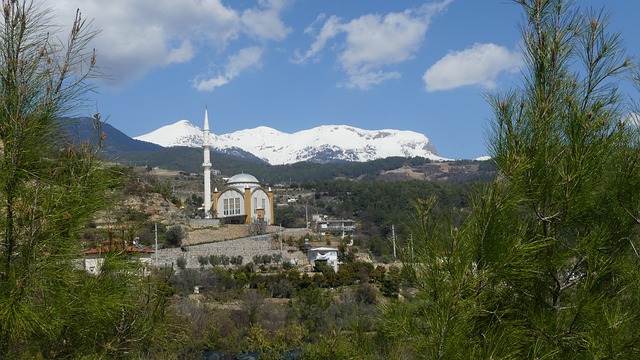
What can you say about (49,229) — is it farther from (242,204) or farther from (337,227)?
(337,227)

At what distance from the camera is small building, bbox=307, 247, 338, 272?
33500 mm

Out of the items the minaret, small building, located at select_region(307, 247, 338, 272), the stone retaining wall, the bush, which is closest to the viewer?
the bush

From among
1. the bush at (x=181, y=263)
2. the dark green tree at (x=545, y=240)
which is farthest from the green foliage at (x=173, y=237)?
the dark green tree at (x=545, y=240)

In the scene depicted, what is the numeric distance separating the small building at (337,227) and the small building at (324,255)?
44.1ft

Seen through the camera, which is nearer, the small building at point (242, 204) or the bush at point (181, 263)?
the bush at point (181, 263)

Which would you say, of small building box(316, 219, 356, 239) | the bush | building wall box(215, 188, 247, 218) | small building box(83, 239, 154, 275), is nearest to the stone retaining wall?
the bush

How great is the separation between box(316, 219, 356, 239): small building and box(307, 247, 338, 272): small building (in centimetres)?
1344

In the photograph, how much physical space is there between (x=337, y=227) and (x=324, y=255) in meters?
19.0

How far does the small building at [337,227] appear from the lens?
50.3 meters

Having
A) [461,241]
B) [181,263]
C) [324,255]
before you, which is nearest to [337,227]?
[324,255]

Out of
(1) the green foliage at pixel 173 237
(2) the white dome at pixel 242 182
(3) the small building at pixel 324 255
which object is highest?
(2) the white dome at pixel 242 182

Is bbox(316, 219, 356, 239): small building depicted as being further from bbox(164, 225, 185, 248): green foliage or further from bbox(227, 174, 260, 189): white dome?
bbox(164, 225, 185, 248): green foliage

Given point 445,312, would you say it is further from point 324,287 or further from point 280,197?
point 280,197

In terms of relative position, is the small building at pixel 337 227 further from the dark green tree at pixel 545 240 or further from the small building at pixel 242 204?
the dark green tree at pixel 545 240
